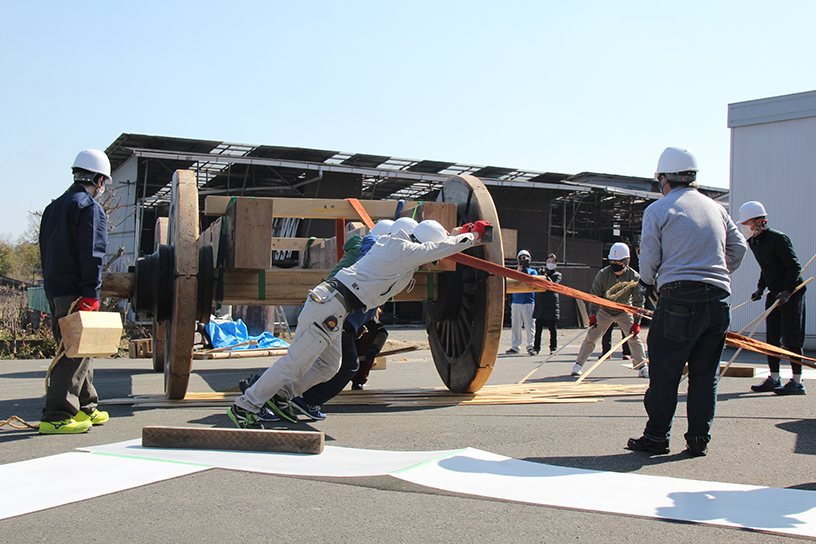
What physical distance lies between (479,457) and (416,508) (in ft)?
3.08

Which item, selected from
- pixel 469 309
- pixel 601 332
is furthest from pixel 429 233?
pixel 601 332

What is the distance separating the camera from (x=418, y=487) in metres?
2.83

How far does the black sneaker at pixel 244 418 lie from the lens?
415cm

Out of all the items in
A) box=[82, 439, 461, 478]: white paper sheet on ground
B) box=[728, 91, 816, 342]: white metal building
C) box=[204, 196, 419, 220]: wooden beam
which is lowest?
box=[82, 439, 461, 478]: white paper sheet on ground

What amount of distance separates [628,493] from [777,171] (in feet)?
41.5

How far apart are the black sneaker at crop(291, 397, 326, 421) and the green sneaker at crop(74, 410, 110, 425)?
129 centimetres

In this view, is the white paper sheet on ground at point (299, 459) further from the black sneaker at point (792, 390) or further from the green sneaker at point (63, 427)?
the black sneaker at point (792, 390)

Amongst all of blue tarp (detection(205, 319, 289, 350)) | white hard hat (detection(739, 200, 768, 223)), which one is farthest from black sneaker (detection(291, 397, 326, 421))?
blue tarp (detection(205, 319, 289, 350))

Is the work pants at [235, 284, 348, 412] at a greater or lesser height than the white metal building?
lesser

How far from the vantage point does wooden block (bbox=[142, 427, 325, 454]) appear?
351 centimetres

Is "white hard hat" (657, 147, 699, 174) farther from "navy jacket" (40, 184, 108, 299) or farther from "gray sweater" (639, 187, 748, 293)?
"navy jacket" (40, 184, 108, 299)

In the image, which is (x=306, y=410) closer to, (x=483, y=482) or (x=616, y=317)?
(x=483, y=482)

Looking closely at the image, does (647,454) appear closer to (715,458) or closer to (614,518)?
(715,458)

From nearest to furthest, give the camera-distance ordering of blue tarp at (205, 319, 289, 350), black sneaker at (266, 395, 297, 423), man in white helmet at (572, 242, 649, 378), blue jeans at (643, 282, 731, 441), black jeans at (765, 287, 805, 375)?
blue jeans at (643, 282, 731, 441) → black sneaker at (266, 395, 297, 423) → black jeans at (765, 287, 805, 375) → man in white helmet at (572, 242, 649, 378) → blue tarp at (205, 319, 289, 350)
